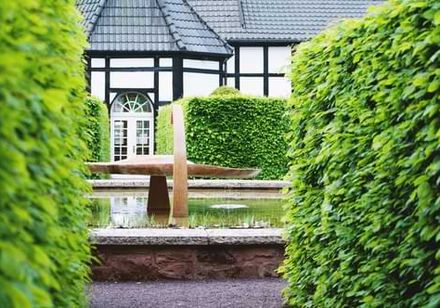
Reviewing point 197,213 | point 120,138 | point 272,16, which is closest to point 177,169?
point 197,213

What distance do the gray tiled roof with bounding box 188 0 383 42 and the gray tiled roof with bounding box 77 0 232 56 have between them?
7.37ft

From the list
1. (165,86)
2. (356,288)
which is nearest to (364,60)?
(356,288)

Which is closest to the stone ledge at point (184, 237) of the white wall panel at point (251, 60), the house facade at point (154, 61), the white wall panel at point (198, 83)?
the house facade at point (154, 61)

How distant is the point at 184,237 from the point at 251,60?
738 inches

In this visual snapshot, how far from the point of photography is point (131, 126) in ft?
76.1

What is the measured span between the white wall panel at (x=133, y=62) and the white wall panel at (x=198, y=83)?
1036 millimetres

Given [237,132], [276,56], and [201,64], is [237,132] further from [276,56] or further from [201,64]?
[276,56]

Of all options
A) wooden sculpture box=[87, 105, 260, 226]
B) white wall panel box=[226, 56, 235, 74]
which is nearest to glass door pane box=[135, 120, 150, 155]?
white wall panel box=[226, 56, 235, 74]

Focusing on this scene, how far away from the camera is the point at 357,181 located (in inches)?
151

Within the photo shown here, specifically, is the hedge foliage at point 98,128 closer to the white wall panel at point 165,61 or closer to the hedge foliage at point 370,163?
the white wall panel at point 165,61

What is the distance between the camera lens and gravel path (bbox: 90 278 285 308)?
18.3ft

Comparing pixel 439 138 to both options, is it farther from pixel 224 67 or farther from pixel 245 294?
pixel 224 67

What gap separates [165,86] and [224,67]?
7.96 ft

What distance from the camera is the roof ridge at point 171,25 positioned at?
21.9 meters
